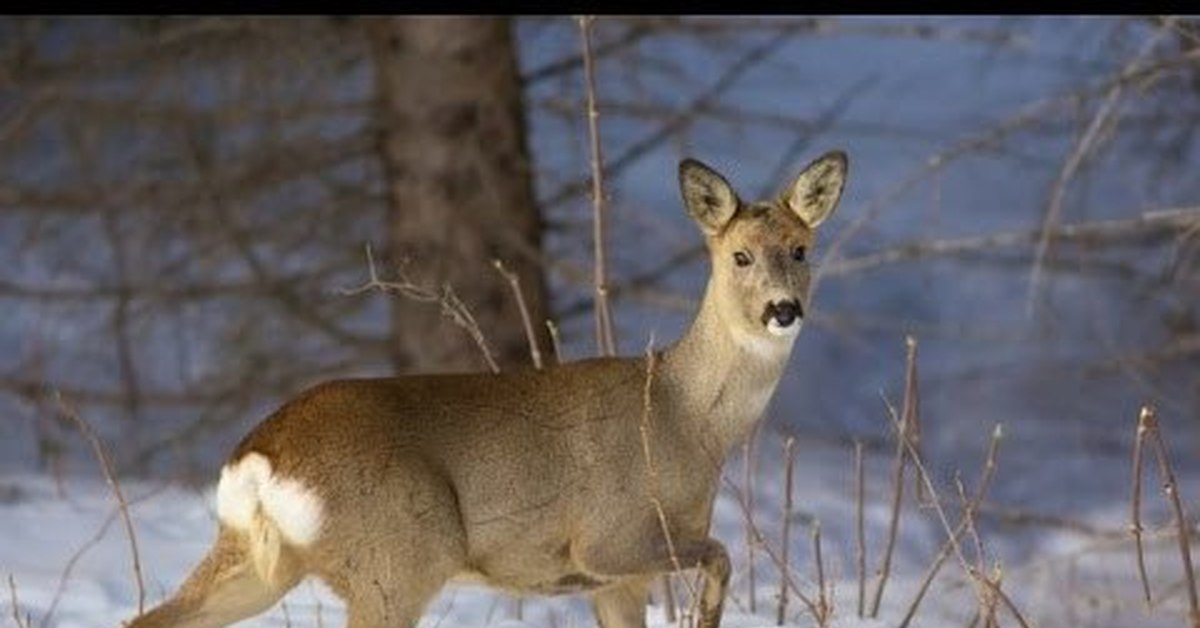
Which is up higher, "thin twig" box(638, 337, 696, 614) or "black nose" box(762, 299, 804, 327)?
"black nose" box(762, 299, 804, 327)

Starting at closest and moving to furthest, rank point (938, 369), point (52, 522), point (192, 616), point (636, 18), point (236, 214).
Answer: point (192, 616)
point (52, 522)
point (636, 18)
point (236, 214)
point (938, 369)

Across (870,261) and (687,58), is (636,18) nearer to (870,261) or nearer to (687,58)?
(870,261)

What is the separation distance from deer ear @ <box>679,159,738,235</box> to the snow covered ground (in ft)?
2.09

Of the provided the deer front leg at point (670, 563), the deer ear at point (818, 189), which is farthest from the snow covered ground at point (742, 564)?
the deer ear at point (818, 189)

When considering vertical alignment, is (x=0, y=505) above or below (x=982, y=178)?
below

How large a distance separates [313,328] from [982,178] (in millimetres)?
8734

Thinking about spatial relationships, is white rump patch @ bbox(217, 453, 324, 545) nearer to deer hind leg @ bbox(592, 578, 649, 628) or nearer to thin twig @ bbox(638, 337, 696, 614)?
thin twig @ bbox(638, 337, 696, 614)

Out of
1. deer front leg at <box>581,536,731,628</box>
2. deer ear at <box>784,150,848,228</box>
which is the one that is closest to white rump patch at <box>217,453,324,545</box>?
deer front leg at <box>581,536,731,628</box>

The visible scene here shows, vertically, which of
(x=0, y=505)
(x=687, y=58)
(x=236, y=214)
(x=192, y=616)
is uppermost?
(x=687, y=58)

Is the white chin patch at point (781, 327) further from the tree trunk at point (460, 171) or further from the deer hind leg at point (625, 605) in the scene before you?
the tree trunk at point (460, 171)

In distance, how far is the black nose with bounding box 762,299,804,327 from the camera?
597 centimetres

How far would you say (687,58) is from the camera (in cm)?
2191

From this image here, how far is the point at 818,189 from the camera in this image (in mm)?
6359
